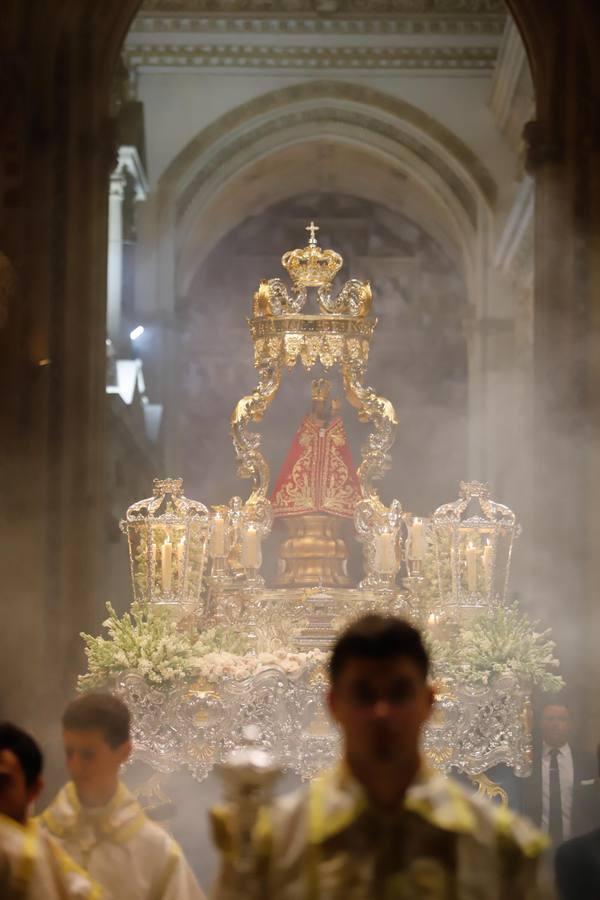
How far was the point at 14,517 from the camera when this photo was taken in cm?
1031

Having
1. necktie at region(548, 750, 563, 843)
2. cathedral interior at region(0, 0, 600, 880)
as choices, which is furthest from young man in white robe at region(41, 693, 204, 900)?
cathedral interior at region(0, 0, 600, 880)

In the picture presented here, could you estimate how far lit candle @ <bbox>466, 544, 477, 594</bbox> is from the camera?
8.68 meters

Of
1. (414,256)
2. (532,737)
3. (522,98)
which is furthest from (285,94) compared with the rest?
(532,737)

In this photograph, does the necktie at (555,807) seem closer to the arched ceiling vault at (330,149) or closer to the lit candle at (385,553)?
the lit candle at (385,553)

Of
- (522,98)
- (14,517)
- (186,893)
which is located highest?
(522,98)

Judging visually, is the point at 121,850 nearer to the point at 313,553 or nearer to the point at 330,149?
the point at 313,553

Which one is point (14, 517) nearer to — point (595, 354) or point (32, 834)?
point (595, 354)

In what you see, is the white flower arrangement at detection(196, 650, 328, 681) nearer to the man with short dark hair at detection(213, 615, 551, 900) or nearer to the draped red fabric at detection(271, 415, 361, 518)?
the draped red fabric at detection(271, 415, 361, 518)

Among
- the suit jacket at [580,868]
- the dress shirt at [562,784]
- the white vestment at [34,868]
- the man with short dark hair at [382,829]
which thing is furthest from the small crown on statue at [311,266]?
the man with short dark hair at [382,829]

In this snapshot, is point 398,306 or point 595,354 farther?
point 398,306

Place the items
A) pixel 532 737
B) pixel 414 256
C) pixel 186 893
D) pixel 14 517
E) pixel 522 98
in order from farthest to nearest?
pixel 414 256, pixel 522 98, pixel 14 517, pixel 532 737, pixel 186 893

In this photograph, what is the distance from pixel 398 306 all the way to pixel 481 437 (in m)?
4.03

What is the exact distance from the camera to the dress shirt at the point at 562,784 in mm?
8031

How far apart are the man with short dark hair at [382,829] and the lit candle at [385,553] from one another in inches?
250
